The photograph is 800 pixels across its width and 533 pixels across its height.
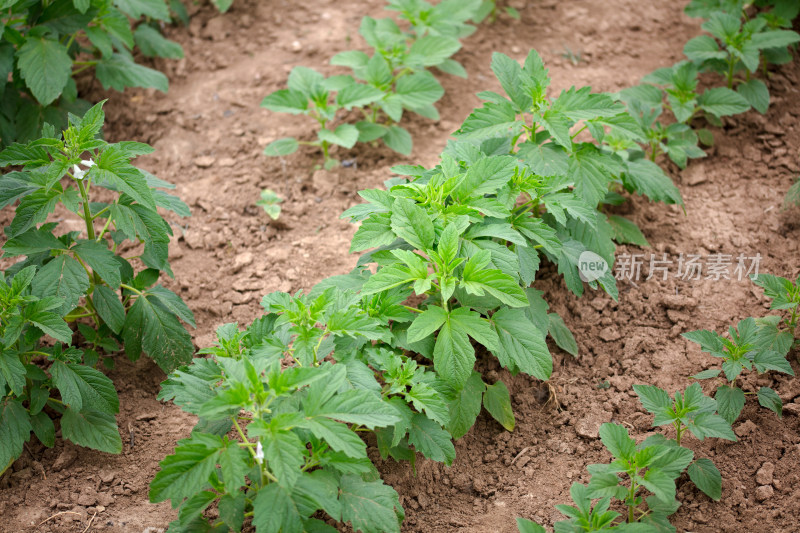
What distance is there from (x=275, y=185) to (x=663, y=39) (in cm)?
324

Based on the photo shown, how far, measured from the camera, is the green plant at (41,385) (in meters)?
2.98

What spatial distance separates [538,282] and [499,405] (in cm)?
85

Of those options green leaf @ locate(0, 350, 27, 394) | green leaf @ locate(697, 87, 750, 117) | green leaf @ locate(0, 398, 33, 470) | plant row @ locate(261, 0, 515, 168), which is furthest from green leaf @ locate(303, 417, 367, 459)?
green leaf @ locate(697, 87, 750, 117)

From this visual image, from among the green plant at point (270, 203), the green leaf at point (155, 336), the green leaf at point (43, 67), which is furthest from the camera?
the green plant at point (270, 203)

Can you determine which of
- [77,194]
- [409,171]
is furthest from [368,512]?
[77,194]

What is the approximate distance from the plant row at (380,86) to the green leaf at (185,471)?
2.38 meters

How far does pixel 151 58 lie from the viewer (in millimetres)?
5465

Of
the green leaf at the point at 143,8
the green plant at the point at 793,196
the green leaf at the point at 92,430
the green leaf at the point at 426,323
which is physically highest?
the green leaf at the point at 143,8

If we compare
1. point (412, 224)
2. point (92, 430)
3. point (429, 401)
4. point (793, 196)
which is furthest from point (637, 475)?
point (92, 430)

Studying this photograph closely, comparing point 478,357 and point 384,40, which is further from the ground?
point 384,40

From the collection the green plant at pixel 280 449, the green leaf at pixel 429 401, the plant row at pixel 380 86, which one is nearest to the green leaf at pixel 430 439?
the green leaf at pixel 429 401

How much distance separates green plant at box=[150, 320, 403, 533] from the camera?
8.16 ft

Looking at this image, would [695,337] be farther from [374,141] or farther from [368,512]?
[374,141]

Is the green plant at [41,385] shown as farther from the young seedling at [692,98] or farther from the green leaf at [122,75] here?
the young seedling at [692,98]
